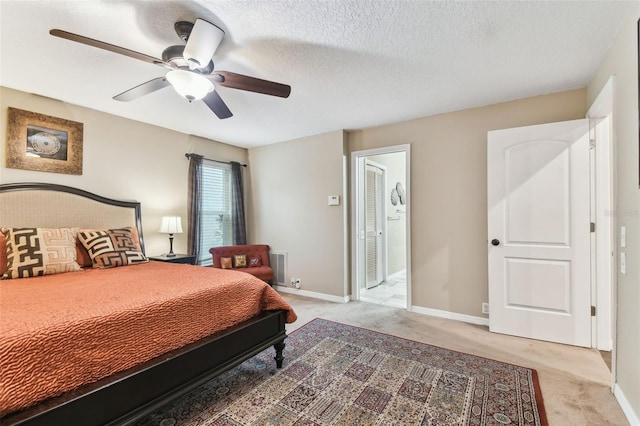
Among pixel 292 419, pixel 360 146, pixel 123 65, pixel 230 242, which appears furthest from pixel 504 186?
pixel 230 242

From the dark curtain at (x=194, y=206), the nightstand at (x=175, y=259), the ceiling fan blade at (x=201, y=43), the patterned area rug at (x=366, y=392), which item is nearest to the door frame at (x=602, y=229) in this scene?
the patterned area rug at (x=366, y=392)

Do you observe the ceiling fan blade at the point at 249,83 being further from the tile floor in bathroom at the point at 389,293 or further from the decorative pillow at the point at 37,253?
the tile floor in bathroom at the point at 389,293

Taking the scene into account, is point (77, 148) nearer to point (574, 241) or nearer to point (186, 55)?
point (186, 55)

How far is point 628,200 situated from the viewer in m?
1.75

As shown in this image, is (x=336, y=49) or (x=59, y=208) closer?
(x=336, y=49)

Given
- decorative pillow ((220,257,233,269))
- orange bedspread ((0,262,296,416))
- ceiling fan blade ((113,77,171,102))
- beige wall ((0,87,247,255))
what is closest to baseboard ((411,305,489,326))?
orange bedspread ((0,262,296,416))

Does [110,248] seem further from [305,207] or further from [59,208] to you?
[305,207]

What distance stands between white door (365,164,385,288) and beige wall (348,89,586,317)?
1.08 metres

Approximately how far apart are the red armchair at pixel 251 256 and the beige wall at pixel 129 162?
1.61 ft

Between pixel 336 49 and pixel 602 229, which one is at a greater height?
pixel 336 49

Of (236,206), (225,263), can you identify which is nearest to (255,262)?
(225,263)

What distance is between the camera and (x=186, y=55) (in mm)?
1717

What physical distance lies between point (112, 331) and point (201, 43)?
165cm

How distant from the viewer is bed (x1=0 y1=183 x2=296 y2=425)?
3.87ft
